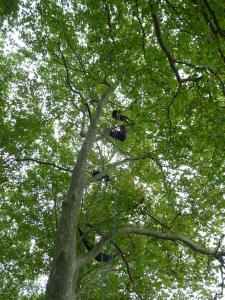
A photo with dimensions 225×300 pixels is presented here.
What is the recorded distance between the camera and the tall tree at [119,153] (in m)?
5.79

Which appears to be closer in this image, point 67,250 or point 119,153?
point 67,250

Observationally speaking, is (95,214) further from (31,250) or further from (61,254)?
(31,250)

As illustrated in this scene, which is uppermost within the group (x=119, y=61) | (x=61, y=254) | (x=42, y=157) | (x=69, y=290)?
(x=42, y=157)

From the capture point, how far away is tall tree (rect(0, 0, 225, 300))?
19.0 feet

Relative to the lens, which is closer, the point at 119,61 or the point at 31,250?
the point at 119,61

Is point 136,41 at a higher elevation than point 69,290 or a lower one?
higher

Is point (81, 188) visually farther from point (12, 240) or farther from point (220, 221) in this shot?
point (12, 240)

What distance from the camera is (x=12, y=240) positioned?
11.4 m

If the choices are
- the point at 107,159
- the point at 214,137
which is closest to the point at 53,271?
the point at 214,137

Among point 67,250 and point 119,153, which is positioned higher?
point 119,153

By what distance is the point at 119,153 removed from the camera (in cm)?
1046

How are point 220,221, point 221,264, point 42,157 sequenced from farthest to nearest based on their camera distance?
point 42,157 → point 220,221 → point 221,264

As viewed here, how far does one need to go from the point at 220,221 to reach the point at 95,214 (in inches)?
145

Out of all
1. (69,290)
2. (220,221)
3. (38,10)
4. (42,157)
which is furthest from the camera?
(42,157)
